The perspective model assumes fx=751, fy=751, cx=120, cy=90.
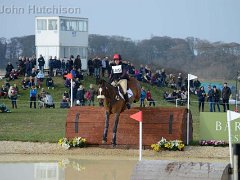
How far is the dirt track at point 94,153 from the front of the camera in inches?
723

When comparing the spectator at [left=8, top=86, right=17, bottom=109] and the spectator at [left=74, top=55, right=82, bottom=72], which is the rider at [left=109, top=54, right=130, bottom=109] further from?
the spectator at [left=74, top=55, right=82, bottom=72]

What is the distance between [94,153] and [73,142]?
2.63ft

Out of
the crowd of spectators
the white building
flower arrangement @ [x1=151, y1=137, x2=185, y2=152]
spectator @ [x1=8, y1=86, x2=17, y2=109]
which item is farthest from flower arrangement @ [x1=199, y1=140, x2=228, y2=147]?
the white building

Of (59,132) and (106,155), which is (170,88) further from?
(106,155)

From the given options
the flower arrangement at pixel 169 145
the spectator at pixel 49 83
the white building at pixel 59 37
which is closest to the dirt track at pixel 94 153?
the flower arrangement at pixel 169 145

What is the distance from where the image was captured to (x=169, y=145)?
18906mm

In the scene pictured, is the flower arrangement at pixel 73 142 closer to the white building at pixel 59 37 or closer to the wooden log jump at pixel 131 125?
the wooden log jump at pixel 131 125

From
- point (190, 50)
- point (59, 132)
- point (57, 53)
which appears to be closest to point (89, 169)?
point (59, 132)

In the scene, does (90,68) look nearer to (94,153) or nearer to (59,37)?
(59,37)

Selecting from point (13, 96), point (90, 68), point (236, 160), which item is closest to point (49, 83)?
point (90, 68)

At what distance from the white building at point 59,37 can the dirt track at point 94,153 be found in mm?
35255

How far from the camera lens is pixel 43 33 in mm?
55438

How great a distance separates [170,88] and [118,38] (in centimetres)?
1868

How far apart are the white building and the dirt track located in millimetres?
35255
